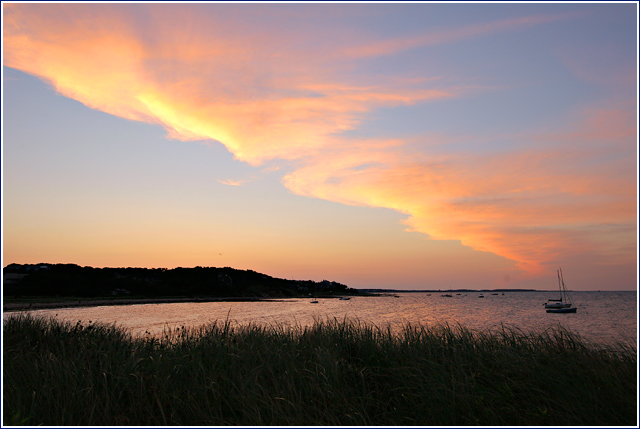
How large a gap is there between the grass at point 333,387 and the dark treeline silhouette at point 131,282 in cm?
9115

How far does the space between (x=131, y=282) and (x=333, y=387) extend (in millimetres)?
144438

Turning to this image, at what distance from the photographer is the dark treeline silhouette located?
9544 centimetres

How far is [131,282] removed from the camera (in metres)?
136

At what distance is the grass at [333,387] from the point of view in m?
5.88

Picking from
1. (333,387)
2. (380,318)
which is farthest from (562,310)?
(333,387)

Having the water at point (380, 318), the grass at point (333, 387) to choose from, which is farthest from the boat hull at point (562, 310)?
the grass at point (333, 387)

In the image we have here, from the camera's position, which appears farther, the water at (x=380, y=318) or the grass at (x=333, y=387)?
the water at (x=380, y=318)

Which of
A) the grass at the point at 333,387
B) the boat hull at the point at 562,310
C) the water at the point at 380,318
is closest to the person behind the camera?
the grass at the point at 333,387

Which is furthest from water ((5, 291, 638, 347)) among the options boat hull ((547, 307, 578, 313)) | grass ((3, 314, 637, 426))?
grass ((3, 314, 637, 426))

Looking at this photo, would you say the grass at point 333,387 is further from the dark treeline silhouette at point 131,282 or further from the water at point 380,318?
the dark treeline silhouette at point 131,282

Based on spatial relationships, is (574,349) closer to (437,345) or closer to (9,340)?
(437,345)

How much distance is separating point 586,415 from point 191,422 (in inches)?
212

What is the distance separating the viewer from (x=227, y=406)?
6.56 m

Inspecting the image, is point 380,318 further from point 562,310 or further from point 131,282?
point 131,282
